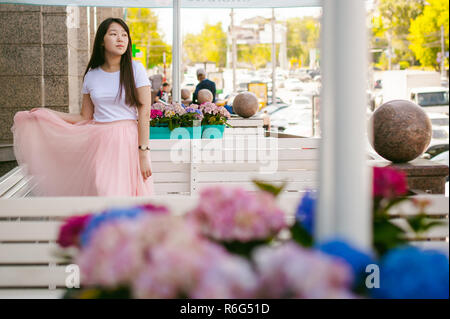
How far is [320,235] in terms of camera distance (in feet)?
5.36

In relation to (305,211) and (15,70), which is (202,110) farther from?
(305,211)

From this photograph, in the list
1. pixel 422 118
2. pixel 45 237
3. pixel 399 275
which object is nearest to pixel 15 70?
pixel 422 118

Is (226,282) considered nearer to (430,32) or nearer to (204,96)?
(204,96)

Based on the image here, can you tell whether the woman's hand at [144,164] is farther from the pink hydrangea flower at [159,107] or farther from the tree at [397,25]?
the tree at [397,25]

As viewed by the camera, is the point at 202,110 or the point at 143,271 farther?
the point at 202,110

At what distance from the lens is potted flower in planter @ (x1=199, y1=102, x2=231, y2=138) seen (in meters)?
8.74

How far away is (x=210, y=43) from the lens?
8694 cm

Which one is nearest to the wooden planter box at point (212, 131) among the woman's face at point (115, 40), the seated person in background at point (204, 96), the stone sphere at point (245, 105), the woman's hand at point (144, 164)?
the woman's hand at point (144, 164)

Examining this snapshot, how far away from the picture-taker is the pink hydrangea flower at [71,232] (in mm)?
1671

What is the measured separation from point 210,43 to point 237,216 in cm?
8663

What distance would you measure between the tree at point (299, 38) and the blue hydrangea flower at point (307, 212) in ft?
343

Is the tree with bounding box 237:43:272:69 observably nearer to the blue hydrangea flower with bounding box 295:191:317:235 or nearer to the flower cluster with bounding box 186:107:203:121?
the flower cluster with bounding box 186:107:203:121

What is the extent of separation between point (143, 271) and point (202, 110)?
7842 millimetres

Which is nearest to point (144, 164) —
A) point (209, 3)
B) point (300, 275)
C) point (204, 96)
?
point (300, 275)
